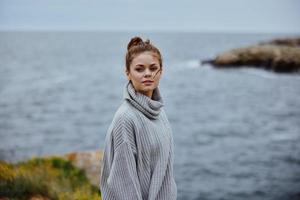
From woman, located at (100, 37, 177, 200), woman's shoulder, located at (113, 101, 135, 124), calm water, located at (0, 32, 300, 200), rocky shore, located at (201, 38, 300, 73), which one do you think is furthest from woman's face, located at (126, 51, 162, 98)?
rocky shore, located at (201, 38, 300, 73)

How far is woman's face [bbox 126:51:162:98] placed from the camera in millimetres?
2453

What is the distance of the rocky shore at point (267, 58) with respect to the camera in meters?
44.9

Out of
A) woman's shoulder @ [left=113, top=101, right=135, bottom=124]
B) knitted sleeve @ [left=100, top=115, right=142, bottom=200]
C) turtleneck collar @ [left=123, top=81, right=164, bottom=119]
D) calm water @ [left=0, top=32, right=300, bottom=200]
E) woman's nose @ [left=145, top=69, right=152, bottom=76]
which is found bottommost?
calm water @ [left=0, top=32, right=300, bottom=200]

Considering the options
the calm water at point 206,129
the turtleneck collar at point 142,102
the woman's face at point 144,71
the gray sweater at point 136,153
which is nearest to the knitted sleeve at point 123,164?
the gray sweater at point 136,153

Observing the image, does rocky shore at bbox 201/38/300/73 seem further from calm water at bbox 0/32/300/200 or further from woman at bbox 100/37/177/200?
woman at bbox 100/37/177/200

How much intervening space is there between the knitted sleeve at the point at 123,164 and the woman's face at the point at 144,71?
9.6 inches

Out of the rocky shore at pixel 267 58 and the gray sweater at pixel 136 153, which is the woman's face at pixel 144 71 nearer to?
the gray sweater at pixel 136 153

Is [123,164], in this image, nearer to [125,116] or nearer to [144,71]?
[125,116]

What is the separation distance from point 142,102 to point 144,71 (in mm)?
170

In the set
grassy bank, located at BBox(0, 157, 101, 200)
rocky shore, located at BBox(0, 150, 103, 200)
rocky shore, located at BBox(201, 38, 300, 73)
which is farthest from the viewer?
rocky shore, located at BBox(201, 38, 300, 73)

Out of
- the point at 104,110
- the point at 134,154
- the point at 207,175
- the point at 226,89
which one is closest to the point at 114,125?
the point at 134,154

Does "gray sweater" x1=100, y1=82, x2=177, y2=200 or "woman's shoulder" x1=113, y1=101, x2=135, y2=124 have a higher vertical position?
"woman's shoulder" x1=113, y1=101, x2=135, y2=124

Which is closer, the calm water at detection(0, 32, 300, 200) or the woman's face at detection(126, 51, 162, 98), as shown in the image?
the woman's face at detection(126, 51, 162, 98)

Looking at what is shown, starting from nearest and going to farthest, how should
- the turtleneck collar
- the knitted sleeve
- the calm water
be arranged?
the knitted sleeve, the turtleneck collar, the calm water
